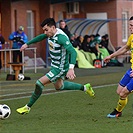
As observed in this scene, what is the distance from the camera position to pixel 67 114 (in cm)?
1268

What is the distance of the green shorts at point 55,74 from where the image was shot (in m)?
12.5

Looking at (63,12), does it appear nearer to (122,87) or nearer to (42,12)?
(42,12)

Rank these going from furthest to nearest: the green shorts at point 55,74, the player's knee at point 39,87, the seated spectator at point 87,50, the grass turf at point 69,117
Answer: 1. the seated spectator at point 87,50
2. the green shorts at point 55,74
3. the player's knee at point 39,87
4. the grass turf at point 69,117

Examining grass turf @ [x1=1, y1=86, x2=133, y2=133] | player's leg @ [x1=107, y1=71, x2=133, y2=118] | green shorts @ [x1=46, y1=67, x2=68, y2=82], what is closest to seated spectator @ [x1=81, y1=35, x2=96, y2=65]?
grass turf @ [x1=1, y1=86, x2=133, y2=133]

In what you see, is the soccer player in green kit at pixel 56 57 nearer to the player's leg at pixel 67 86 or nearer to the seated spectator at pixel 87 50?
the player's leg at pixel 67 86

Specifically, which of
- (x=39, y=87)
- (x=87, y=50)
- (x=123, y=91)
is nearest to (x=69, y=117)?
(x=39, y=87)

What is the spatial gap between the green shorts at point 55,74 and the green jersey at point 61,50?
0.08 m

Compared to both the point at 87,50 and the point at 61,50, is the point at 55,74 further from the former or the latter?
the point at 87,50

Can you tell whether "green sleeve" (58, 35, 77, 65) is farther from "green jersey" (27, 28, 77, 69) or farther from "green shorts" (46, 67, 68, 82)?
"green shorts" (46, 67, 68, 82)

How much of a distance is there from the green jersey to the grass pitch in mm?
1012

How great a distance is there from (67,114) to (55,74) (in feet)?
2.73

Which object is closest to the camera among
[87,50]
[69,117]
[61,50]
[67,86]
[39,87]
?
[69,117]

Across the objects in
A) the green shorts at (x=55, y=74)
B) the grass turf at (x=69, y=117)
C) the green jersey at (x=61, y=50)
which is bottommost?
the grass turf at (x=69, y=117)

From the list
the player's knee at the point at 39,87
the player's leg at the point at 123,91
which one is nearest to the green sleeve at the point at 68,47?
the player's knee at the point at 39,87
